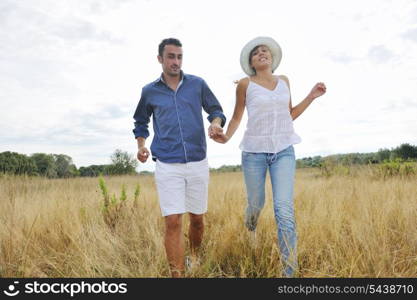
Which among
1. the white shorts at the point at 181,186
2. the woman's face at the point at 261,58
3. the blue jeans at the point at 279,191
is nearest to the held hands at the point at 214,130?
the white shorts at the point at 181,186

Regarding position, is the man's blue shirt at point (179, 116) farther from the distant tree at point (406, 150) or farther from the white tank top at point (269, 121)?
the distant tree at point (406, 150)

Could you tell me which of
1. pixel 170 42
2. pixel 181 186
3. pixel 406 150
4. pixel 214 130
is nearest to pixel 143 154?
pixel 181 186

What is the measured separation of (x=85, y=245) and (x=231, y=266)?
150 cm

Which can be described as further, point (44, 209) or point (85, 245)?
point (44, 209)

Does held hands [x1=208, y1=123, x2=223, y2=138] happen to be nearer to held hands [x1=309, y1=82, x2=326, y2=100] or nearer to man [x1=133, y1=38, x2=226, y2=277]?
man [x1=133, y1=38, x2=226, y2=277]

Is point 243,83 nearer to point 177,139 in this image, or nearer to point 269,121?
point 269,121

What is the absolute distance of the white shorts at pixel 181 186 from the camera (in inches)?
125

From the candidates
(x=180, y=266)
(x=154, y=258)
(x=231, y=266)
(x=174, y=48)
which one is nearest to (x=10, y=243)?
(x=154, y=258)

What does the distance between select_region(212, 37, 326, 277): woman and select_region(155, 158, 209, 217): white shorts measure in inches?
14.9

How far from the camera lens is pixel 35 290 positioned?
3207 millimetres

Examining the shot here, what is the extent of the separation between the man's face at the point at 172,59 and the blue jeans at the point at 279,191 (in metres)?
0.99

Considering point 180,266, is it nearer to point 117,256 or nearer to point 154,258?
point 154,258

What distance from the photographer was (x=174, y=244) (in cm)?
312

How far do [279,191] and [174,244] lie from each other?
98 cm
